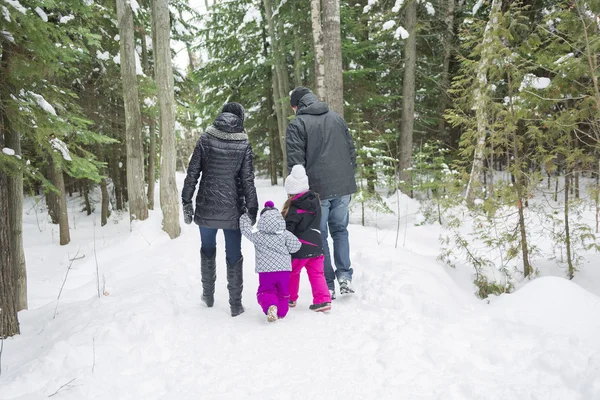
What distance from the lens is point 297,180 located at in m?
3.99

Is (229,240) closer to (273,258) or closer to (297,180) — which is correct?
(273,258)

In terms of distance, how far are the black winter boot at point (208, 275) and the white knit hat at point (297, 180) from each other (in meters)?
1.26

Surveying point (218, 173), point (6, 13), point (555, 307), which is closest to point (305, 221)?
point (218, 173)

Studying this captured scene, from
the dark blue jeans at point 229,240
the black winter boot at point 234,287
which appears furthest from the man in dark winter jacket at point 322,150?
the black winter boot at point 234,287

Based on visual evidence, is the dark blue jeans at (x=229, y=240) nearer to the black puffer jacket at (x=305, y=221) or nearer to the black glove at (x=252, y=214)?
the black glove at (x=252, y=214)

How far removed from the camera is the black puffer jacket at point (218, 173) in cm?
402

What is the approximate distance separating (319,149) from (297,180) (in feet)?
1.77

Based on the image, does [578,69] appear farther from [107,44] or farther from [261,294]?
[107,44]

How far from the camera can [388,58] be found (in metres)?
15.8

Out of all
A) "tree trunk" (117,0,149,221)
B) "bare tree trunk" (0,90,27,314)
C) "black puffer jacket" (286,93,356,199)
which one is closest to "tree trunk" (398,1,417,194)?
"tree trunk" (117,0,149,221)

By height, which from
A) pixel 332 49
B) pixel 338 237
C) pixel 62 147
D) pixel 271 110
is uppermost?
pixel 271 110

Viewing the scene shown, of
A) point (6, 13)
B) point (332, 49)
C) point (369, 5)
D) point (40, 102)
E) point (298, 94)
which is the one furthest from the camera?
point (369, 5)

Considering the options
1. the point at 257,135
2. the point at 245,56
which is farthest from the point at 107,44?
the point at 257,135

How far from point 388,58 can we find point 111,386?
628 inches
